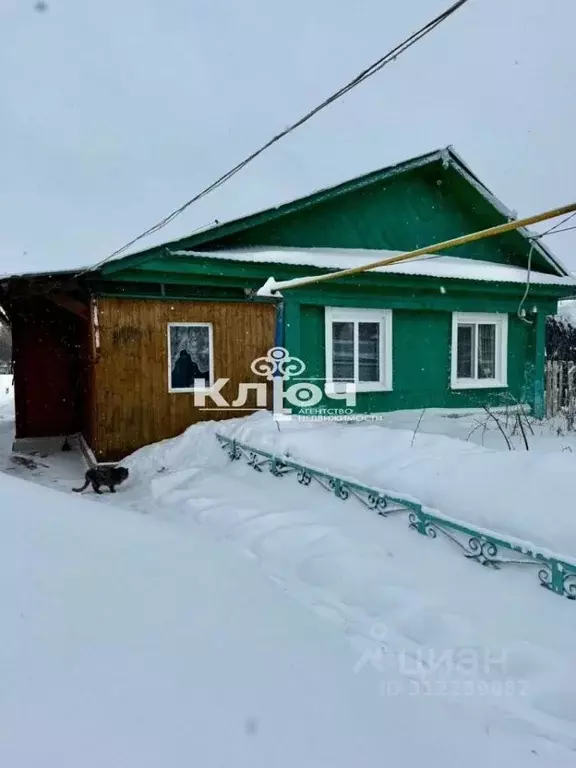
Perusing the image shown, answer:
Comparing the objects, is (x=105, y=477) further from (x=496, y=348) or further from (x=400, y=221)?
(x=496, y=348)

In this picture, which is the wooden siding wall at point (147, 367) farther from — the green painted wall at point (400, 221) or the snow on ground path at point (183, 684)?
the snow on ground path at point (183, 684)

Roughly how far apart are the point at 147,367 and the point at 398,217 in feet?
19.5

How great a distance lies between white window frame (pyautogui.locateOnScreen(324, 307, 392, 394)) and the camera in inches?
377

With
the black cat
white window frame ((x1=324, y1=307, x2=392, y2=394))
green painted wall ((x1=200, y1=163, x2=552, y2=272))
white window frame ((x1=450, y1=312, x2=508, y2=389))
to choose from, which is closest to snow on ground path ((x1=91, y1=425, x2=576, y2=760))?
the black cat

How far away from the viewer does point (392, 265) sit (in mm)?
9391

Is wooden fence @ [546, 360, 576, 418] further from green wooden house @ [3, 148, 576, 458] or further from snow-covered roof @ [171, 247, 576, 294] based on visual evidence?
snow-covered roof @ [171, 247, 576, 294]

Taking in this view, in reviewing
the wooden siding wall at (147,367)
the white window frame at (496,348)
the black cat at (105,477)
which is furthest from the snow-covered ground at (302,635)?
the white window frame at (496,348)

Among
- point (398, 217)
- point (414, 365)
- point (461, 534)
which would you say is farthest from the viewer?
point (398, 217)

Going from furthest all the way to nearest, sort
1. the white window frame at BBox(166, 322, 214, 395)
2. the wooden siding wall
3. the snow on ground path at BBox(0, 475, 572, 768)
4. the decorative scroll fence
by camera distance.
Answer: the white window frame at BBox(166, 322, 214, 395), the wooden siding wall, the decorative scroll fence, the snow on ground path at BBox(0, 475, 572, 768)

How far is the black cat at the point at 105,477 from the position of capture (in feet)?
23.7

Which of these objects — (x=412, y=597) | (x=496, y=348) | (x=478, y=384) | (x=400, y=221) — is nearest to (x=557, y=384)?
(x=496, y=348)

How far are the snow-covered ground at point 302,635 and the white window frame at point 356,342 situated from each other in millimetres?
4766
